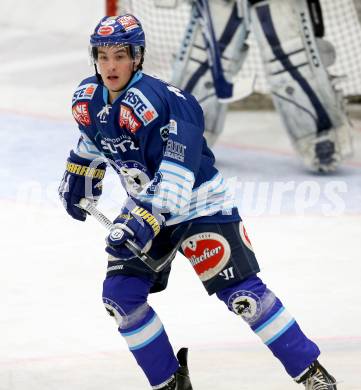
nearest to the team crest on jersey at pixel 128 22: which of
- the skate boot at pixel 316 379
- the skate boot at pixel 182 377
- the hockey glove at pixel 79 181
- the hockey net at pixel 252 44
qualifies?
the hockey glove at pixel 79 181

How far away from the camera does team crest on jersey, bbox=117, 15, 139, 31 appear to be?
13.1ft

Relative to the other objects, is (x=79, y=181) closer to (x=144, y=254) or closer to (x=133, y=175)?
(x=133, y=175)

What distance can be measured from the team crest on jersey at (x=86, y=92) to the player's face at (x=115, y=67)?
79 mm

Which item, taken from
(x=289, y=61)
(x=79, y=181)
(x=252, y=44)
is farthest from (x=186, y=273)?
(x=252, y=44)

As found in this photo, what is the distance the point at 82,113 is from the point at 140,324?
0.72 metres

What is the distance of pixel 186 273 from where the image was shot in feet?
18.9

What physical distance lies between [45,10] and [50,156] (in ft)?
12.4

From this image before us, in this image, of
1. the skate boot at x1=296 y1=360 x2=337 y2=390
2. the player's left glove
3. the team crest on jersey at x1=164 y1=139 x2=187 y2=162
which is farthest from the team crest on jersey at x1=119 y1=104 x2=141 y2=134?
the skate boot at x1=296 y1=360 x2=337 y2=390

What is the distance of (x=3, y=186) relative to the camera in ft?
24.0

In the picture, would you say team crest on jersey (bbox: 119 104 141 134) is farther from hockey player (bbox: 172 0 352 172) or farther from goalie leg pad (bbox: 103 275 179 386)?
hockey player (bbox: 172 0 352 172)

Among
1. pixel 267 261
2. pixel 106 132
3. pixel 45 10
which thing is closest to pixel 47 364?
pixel 106 132

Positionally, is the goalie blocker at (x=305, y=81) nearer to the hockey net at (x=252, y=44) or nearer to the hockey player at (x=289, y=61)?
the hockey player at (x=289, y=61)

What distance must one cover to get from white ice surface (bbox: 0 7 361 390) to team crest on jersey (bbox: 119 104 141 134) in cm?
102

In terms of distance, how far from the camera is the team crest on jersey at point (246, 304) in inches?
156
